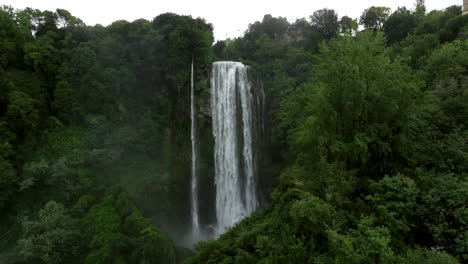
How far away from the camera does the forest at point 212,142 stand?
551 centimetres

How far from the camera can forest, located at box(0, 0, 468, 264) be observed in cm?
551

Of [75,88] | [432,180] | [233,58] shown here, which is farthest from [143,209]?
[233,58]

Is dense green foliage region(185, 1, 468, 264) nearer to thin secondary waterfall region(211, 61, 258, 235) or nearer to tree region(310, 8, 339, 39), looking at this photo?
thin secondary waterfall region(211, 61, 258, 235)

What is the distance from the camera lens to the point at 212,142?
65.9 ft

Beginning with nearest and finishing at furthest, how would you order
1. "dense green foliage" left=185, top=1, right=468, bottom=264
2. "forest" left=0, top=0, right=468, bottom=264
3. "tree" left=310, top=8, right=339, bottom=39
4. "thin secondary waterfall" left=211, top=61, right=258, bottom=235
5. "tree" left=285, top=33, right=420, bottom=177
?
1. "dense green foliage" left=185, top=1, right=468, bottom=264
2. "forest" left=0, top=0, right=468, bottom=264
3. "tree" left=285, top=33, right=420, bottom=177
4. "thin secondary waterfall" left=211, top=61, right=258, bottom=235
5. "tree" left=310, top=8, right=339, bottom=39

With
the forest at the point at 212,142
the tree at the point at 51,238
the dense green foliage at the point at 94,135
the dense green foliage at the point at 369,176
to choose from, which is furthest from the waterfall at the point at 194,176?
the dense green foliage at the point at 369,176

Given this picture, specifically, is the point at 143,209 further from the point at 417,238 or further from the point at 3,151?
the point at 417,238

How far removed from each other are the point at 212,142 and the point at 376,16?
22907mm

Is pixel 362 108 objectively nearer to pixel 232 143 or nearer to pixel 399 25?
pixel 232 143

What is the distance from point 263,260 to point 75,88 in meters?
18.4

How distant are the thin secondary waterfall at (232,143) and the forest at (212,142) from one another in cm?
92

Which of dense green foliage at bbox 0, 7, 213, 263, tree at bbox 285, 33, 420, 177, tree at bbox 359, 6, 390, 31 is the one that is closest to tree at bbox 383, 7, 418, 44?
tree at bbox 359, 6, 390, 31

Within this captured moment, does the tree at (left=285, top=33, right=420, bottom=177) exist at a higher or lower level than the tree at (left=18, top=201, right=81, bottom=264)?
higher

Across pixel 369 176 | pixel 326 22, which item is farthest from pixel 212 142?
pixel 326 22
